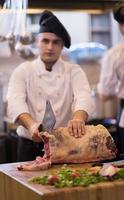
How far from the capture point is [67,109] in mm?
2314

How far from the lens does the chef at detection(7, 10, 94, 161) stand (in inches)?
88.8

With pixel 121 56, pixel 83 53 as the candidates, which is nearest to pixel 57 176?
pixel 121 56

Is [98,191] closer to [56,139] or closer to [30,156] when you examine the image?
[56,139]

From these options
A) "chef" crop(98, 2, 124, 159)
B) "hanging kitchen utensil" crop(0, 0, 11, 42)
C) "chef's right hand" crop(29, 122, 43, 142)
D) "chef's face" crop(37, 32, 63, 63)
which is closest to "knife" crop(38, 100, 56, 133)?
"chef's right hand" crop(29, 122, 43, 142)

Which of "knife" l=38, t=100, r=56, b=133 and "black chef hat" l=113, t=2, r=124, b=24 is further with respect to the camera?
"black chef hat" l=113, t=2, r=124, b=24

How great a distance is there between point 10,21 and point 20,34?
28 cm

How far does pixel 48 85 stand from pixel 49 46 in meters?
0.20

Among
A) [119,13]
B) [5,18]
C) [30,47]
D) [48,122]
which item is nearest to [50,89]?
[48,122]

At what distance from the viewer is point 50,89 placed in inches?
91.0

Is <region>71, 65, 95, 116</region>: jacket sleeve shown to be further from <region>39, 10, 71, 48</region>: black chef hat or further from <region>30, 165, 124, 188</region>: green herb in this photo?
<region>30, 165, 124, 188</region>: green herb

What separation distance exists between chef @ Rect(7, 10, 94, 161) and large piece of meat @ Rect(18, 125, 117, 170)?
1.18 feet

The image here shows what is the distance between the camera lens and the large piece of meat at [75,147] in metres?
1.81

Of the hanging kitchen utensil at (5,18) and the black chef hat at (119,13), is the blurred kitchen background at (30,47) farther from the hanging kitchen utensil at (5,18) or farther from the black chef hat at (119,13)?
the black chef hat at (119,13)

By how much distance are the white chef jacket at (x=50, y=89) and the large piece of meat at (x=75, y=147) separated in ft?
1.23
